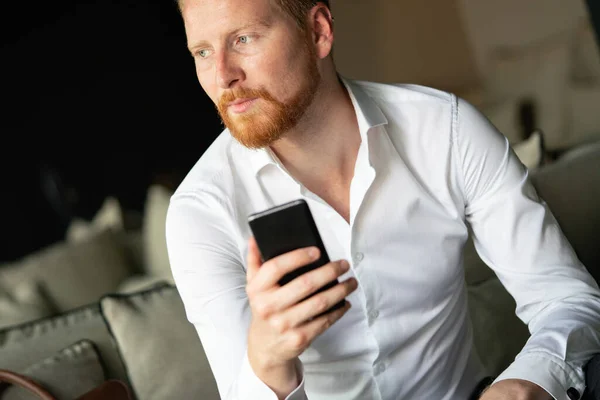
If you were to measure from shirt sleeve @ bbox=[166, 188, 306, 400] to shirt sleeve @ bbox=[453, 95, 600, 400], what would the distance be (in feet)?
1.30

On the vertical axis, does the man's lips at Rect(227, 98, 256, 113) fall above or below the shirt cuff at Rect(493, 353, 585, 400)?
above

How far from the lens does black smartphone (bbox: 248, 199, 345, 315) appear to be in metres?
0.80

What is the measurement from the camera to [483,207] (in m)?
1.18

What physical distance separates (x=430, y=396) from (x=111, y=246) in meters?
1.00

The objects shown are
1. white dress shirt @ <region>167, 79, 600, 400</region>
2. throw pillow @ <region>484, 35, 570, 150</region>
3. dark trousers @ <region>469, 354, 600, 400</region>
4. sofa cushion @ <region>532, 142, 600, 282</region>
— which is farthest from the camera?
throw pillow @ <region>484, 35, 570, 150</region>

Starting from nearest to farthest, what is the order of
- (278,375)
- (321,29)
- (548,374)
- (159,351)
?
(278,375) → (548,374) → (321,29) → (159,351)

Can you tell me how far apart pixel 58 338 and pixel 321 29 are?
2.50 feet

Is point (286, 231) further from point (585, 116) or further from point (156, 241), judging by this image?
point (585, 116)

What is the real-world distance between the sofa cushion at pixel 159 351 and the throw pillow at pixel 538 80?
4.98 feet

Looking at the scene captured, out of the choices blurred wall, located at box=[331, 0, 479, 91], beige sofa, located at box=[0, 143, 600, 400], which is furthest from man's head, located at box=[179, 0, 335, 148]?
blurred wall, located at box=[331, 0, 479, 91]

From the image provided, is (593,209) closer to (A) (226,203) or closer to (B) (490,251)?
(B) (490,251)

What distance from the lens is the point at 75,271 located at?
5.92ft

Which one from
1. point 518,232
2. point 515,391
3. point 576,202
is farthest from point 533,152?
point 515,391

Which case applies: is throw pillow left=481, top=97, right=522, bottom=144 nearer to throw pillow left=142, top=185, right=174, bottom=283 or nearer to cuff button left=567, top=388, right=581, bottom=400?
A: throw pillow left=142, top=185, right=174, bottom=283
